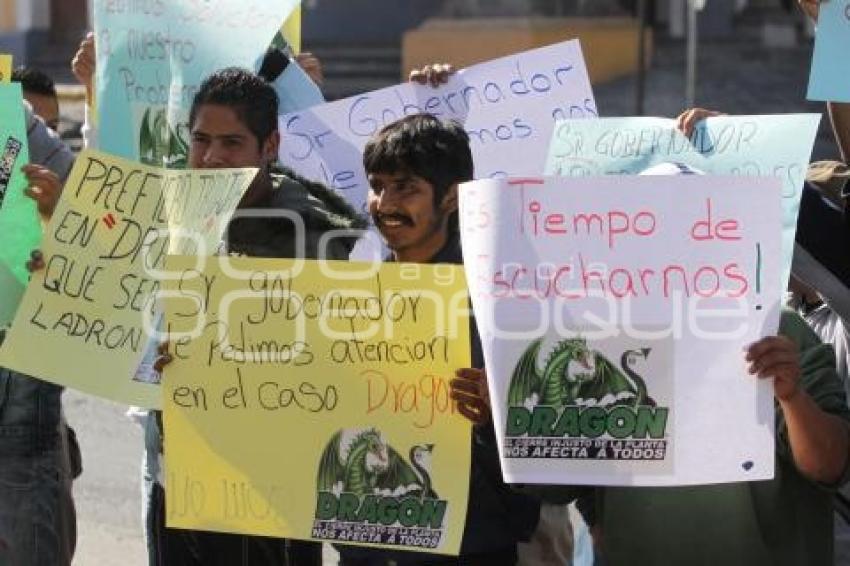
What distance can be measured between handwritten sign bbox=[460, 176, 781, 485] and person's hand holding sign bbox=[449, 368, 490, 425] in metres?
0.13

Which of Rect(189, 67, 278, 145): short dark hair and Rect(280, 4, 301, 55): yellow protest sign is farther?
Rect(280, 4, 301, 55): yellow protest sign

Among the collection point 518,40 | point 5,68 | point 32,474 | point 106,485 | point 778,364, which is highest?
point 5,68

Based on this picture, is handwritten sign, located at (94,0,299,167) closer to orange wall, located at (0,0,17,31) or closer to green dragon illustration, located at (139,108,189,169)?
green dragon illustration, located at (139,108,189,169)

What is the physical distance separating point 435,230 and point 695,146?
0.78m

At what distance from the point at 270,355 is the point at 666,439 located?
0.83 meters

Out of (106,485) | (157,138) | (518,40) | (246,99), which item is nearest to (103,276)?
(246,99)

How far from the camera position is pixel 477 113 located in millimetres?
4816

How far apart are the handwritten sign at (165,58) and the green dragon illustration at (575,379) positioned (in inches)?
75.2

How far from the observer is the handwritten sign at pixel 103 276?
379cm

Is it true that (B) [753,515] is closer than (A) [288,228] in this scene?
Yes

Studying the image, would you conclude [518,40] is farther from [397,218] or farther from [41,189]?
[397,218]

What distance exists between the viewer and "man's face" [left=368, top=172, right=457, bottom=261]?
138 inches

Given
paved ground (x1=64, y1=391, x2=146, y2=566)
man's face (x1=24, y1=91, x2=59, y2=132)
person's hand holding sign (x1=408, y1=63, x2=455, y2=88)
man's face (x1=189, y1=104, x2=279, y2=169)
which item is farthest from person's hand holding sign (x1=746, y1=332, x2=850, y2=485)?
paved ground (x1=64, y1=391, x2=146, y2=566)

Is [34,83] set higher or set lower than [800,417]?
lower
